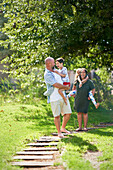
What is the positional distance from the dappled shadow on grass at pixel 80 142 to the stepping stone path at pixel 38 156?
33 centimetres

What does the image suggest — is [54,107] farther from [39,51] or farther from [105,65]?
[105,65]

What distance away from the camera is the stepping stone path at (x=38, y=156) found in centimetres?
508

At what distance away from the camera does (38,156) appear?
5.68m

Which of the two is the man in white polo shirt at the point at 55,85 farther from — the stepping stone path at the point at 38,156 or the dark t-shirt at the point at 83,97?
the dark t-shirt at the point at 83,97

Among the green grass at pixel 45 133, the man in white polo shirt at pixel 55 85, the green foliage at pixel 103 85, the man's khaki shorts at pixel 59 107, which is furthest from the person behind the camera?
the green foliage at pixel 103 85

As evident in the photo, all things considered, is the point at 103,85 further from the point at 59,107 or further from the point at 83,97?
the point at 59,107

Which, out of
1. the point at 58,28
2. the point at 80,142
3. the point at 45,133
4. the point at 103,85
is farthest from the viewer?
the point at 103,85

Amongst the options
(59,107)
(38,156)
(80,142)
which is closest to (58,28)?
(59,107)

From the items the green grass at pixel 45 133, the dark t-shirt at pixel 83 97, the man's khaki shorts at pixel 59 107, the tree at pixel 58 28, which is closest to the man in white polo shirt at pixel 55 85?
the man's khaki shorts at pixel 59 107

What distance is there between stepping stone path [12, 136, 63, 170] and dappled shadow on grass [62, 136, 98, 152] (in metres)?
0.33

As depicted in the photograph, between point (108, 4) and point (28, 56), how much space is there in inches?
183

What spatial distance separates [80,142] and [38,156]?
1.46 metres

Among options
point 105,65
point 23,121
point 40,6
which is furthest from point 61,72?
point 105,65

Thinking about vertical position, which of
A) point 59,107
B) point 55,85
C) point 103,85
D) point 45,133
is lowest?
point 45,133
